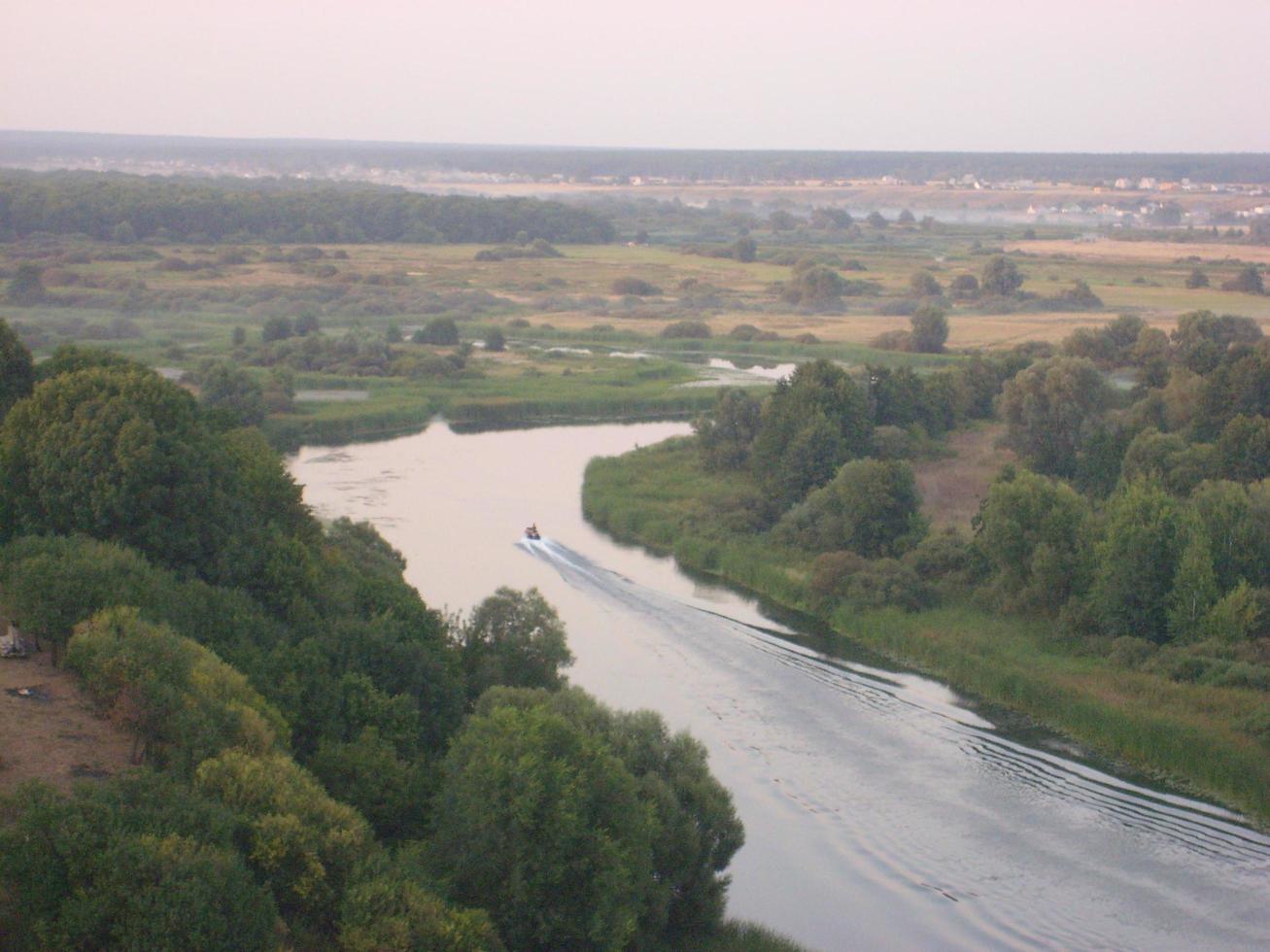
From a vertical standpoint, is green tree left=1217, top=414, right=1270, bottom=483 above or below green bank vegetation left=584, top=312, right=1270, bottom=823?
above

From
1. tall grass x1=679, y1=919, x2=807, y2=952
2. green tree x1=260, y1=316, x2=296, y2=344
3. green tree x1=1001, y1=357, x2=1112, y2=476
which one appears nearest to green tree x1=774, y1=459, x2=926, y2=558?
green tree x1=1001, y1=357, x2=1112, y2=476

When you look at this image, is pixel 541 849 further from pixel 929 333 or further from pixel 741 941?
pixel 929 333

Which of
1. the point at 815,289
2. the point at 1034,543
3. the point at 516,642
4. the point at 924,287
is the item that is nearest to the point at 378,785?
the point at 516,642

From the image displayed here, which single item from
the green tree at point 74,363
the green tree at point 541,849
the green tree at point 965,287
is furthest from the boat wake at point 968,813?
the green tree at point 965,287

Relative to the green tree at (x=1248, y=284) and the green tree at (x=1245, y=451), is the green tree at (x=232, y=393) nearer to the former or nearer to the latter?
the green tree at (x=1245, y=451)

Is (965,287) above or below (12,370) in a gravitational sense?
below

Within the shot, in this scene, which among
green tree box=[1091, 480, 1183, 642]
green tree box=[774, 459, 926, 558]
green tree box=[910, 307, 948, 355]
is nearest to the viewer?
green tree box=[1091, 480, 1183, 642]

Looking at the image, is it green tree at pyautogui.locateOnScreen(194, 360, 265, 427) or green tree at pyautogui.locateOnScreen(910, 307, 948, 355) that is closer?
green tree at pyautogui.locateOnScreen(194, 360, 265, 427)

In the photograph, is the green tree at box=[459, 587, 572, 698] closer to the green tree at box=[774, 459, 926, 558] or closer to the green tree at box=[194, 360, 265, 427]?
the green tree at box=[774, 459, 926, 558]
